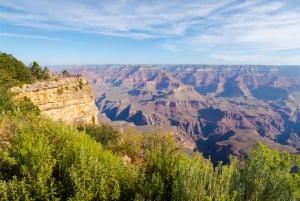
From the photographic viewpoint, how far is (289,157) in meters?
13.3

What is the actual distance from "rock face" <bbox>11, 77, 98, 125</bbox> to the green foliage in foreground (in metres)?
26.9

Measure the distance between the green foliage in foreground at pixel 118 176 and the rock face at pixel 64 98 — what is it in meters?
26.9

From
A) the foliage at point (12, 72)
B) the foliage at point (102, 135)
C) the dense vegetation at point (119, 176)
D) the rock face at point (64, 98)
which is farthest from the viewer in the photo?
the rock face at point (64, 98)

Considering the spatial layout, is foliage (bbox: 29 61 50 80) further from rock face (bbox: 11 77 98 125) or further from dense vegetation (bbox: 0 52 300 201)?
dense vegetation (bbox: 0 52 300 201)

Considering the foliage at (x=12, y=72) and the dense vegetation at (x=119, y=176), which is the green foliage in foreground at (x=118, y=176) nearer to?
the dense vegetation at (x=119, y=176)

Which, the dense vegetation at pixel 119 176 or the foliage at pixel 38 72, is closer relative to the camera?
the dense vegetation at pixel 119 176

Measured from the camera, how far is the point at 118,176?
14.0m

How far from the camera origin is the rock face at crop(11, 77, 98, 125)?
40594mm

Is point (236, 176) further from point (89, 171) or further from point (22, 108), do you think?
point (22, 108)

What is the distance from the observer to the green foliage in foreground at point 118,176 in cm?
1139

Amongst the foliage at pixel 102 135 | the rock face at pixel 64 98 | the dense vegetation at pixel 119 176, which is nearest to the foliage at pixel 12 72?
the rock face at pixel 64 98

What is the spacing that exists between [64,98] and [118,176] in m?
33.2

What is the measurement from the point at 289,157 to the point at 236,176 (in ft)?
7.80

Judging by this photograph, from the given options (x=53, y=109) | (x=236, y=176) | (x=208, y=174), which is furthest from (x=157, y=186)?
(x=53, y=109)
